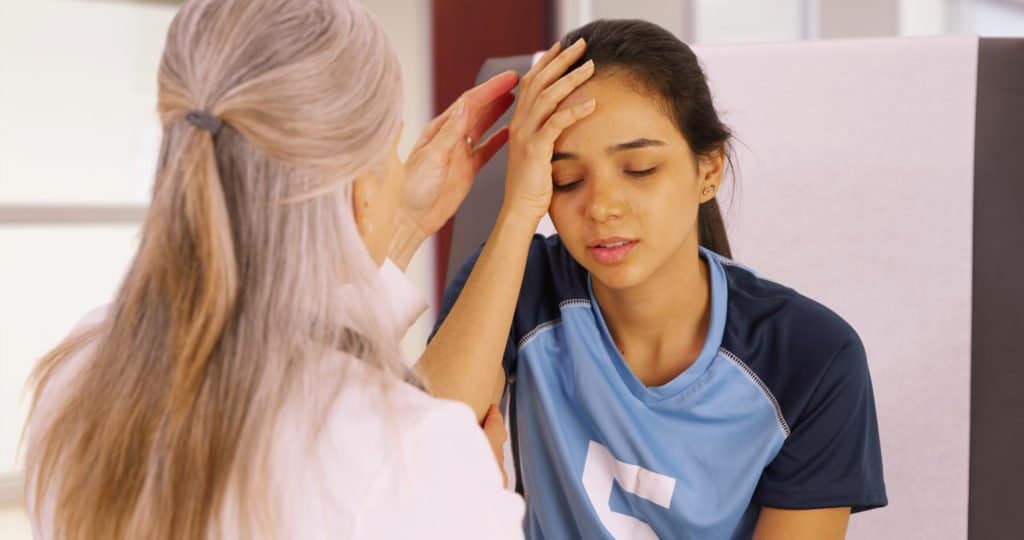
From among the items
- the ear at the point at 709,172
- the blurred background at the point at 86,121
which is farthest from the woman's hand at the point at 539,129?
the blurred background at the point at 86,121

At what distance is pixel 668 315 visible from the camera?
89 cm

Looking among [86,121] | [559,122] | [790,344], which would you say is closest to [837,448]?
[790,344]

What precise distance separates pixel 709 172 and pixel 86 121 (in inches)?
63.9

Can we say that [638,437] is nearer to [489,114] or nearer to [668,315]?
[668,315]

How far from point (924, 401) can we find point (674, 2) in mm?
1183

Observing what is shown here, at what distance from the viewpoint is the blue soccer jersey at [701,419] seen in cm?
80

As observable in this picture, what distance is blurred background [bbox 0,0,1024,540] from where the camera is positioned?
2047 mm

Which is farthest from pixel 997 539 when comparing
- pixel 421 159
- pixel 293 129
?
pixel 293 129

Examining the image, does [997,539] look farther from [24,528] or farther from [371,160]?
[24,528]

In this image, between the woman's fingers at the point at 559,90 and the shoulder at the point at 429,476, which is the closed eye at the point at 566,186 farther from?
the shoulder at the point at 429,476

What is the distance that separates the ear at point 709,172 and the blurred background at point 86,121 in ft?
3.74

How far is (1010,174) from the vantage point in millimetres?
944

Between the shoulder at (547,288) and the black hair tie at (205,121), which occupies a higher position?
the black hair tie at (205,121)

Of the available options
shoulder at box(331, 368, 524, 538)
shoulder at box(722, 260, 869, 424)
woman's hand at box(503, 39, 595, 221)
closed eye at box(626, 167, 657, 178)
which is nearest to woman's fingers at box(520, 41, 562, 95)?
woman's hand at box(503, 39, 595, 221)
